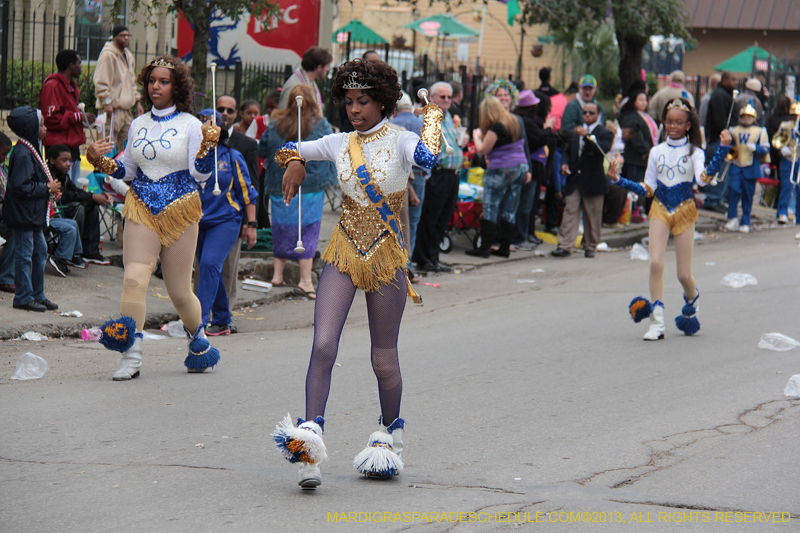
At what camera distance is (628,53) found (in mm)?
21797

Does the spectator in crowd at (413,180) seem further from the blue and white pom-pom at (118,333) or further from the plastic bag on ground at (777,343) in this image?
the blue and white pom-pom at (118,333)

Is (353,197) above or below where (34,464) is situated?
above

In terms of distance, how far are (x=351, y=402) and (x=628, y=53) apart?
56.5ft

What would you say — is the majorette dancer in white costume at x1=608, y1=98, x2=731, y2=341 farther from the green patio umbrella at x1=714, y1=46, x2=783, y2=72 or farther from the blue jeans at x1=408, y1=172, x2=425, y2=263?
the green patio umbrella at x1=714, y1=46, x2=783, y2=72

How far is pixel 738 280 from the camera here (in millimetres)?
11664

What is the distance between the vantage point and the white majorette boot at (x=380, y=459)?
15.6ft

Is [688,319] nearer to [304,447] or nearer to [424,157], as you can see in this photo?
[424,157]

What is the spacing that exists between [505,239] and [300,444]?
9.47 meters

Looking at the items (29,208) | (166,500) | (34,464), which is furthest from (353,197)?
(29,208)

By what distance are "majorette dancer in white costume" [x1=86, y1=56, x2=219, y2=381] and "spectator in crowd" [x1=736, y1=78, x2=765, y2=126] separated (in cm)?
1244

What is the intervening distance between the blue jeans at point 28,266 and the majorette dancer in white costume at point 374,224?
4402mm

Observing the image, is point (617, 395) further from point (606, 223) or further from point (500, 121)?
point (606, 223)

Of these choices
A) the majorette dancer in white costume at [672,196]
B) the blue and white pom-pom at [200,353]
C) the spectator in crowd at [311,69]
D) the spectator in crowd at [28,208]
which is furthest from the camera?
the spectator in crowd at [311,69]

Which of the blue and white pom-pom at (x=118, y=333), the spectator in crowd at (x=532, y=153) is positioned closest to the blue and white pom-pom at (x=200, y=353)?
the blue and white pom-pom at (x=118, y=333)
